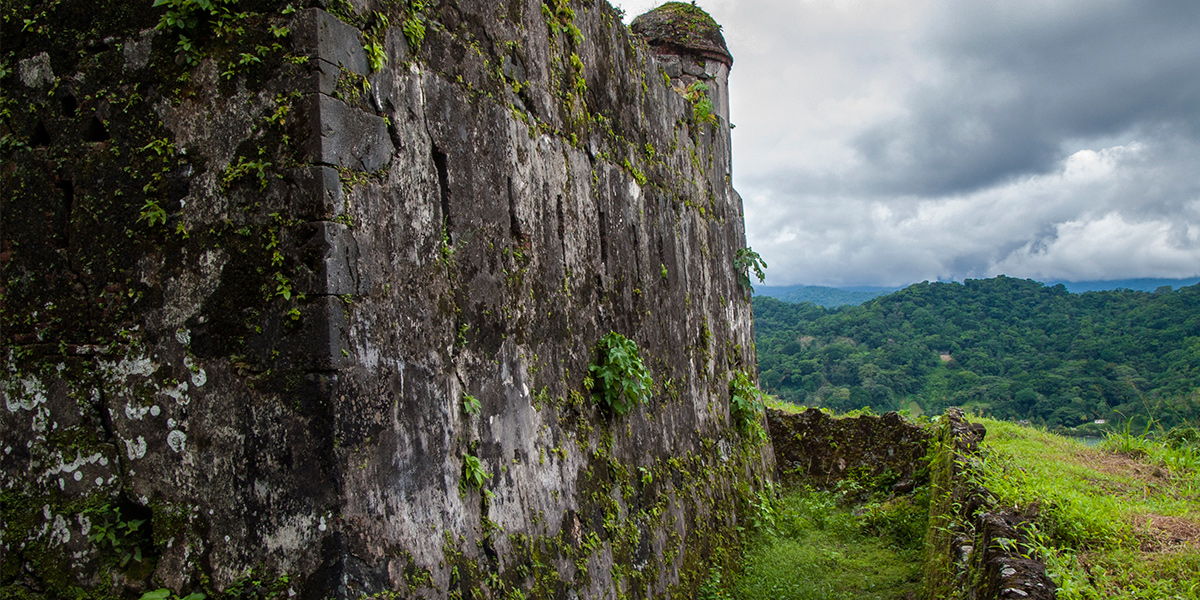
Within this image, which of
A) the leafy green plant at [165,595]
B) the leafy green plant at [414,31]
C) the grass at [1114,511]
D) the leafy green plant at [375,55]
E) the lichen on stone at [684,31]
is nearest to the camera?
the leafy green plant at [165,595]

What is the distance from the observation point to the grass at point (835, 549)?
6.79 metres

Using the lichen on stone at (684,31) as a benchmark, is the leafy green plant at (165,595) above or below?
below

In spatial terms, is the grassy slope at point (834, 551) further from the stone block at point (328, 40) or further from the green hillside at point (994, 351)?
the green hillside at point (994, 351)

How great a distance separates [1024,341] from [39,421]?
30759 mm

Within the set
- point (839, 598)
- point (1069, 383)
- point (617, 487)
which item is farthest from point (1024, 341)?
point (617, 487)

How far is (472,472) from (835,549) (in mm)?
5528

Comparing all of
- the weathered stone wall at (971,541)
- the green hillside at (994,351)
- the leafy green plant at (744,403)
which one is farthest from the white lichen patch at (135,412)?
the green hillside at (994,351)

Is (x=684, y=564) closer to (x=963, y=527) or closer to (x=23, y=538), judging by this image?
(x=963, y=527)

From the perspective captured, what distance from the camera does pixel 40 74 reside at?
130 inches

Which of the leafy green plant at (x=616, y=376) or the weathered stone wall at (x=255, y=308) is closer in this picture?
the weathered stone wall at (x=255, y=308)

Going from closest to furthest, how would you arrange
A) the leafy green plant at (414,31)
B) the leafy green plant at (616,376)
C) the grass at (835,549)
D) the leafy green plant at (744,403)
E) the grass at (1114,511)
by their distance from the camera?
1. the leafy green plant at (414,31)
2. the grass at (1114,511)
3. the leafy green plant at (616,376)
4. the grass at (835,549)
5. the leafy green plant at (744,403)

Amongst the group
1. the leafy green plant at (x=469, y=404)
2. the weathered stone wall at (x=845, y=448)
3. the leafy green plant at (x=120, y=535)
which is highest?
the leafy green plant at (x=469, y=404)

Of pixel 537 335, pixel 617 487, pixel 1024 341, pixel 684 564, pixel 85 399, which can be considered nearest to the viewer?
pixel 85 399

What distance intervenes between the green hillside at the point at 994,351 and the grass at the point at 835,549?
28.9ft
